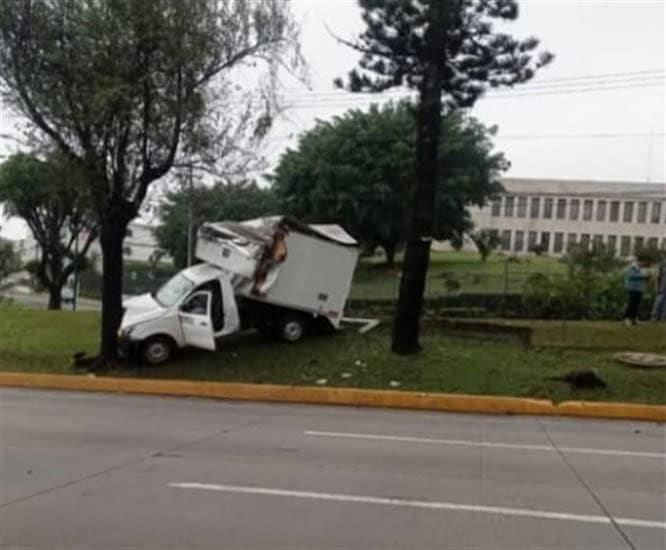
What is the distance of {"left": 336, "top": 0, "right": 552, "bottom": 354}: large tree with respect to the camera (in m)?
17.4

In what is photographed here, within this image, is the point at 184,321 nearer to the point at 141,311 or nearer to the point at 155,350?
the point at 155,350

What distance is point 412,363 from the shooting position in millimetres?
17328

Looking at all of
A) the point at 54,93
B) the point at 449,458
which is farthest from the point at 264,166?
the point at 449,458

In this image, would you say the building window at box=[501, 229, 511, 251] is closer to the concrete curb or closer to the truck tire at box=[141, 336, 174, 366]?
the truck tire at box=[141, 336, 174, 366]

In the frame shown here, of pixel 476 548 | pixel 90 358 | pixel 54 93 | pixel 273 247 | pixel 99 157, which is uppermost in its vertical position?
pixel 54 93

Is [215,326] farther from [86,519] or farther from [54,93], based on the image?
[86,519]

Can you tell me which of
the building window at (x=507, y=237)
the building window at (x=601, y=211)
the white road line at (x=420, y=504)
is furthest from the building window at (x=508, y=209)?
the white road line at (x=420, y=504)

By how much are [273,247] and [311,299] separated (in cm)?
149

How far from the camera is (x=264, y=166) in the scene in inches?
739

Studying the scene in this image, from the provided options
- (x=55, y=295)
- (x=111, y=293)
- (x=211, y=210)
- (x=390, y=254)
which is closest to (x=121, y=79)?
(x=111, y=293)

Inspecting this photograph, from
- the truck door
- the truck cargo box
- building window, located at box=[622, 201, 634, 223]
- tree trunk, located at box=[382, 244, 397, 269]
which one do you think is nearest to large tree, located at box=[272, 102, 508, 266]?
tree trunk, located at box=[382, 244, 397, 269]

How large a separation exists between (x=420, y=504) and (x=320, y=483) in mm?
1088

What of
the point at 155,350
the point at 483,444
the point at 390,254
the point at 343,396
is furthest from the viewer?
the point at 390,254

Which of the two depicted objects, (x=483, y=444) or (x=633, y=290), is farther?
(x=633, y=290)
